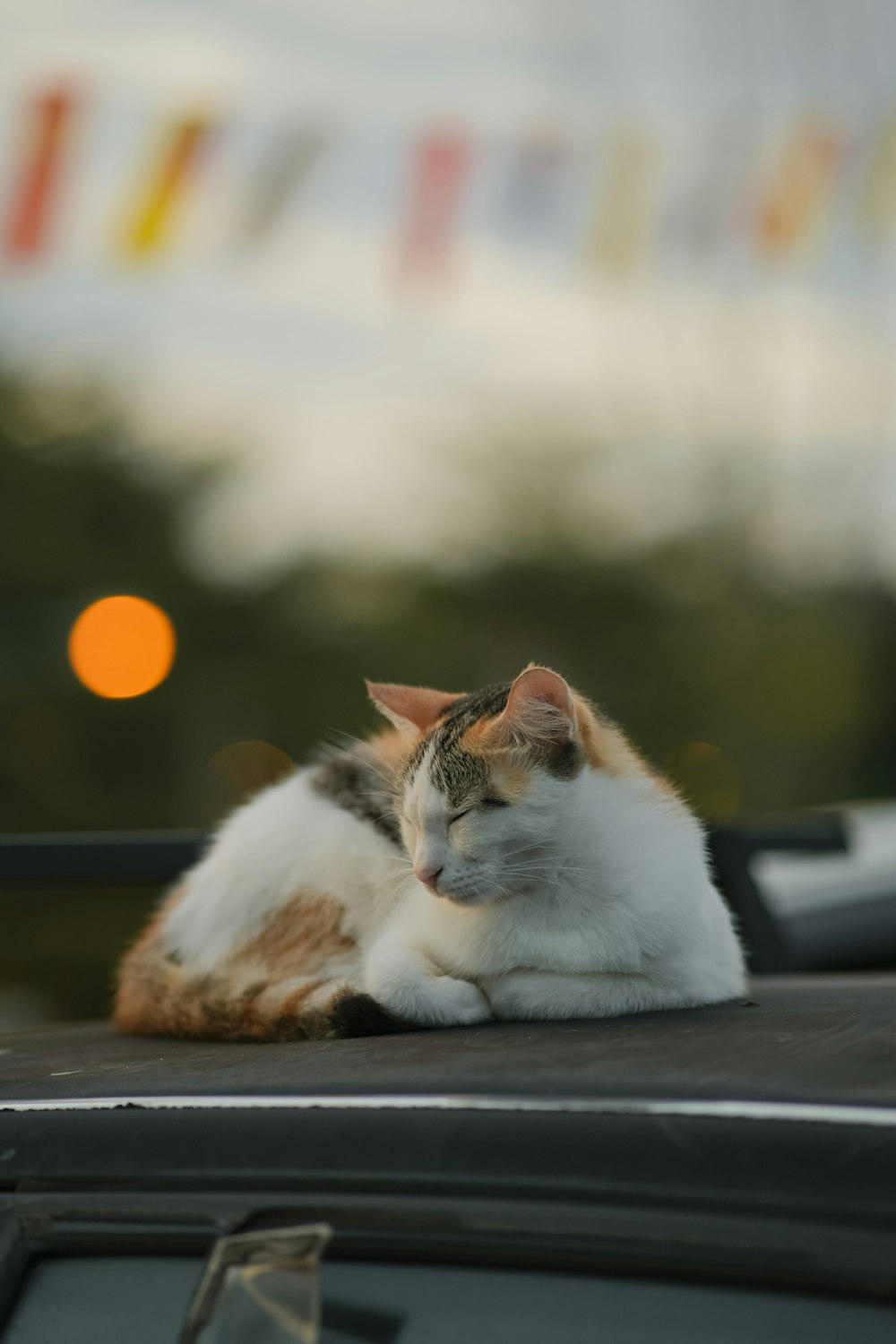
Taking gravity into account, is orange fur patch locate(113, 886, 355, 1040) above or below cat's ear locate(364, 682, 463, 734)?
below

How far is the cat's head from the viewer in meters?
1.89

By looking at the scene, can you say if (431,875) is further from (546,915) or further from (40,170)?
(40,170)

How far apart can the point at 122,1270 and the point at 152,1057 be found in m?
0.54

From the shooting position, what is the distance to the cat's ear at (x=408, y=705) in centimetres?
223

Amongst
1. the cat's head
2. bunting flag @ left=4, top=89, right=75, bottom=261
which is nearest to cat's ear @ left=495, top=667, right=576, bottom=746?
the cat's head

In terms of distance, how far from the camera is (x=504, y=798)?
1.92 metres

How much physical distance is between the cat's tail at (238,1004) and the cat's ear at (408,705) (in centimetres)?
43

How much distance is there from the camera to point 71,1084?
1.48 meters

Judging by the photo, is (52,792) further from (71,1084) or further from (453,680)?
(71,1084)

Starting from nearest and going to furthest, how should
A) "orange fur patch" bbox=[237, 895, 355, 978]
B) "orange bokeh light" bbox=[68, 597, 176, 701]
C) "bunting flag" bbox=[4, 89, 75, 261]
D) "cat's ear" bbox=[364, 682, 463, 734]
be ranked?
"orange fur patch" bbox=[237, 895, 355, 978], "cat's ear" bbox=[364, 682, 463, 734], "bunting flag" bbox=[4, 89, 75, 261], "orange bokeh light" bbox=[68, 597, 176, 701]

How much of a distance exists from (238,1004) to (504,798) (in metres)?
0.52

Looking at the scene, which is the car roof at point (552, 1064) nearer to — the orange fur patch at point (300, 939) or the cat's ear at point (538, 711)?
the orange fur patch at point (300, 939)

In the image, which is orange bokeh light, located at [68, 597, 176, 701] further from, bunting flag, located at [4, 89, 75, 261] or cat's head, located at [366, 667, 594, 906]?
cat's head, located at [366, 667, 594, 906]

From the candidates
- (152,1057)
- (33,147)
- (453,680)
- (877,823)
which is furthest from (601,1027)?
(453,680)
